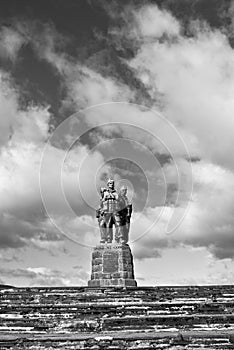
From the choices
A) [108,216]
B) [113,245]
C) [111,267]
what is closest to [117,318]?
[111,267]

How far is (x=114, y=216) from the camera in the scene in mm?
22812

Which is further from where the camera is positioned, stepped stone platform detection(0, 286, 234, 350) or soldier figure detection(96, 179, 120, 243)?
soldier figure detection(96, 179, 120, 243)

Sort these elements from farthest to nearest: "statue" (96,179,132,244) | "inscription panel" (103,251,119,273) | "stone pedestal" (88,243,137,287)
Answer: "statue" (96,179,132,244), "inscription panel" (103,251,119,273), "stone pedestal" (88,243,137,287)

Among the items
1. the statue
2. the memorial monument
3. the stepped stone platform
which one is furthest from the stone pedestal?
the stepped stone platform

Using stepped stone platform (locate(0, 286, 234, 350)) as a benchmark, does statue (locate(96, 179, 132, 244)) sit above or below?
above

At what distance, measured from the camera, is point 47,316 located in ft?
44.4

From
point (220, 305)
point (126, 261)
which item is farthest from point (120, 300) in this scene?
point (126, 261)

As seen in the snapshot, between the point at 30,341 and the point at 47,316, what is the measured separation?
297cm

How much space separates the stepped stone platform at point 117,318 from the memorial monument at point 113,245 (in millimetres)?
5364

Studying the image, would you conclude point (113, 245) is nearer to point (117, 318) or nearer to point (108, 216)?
point (108, 216)

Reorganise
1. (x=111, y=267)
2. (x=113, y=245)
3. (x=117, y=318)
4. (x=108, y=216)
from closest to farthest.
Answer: (x=117, y=318), (x=111, y=267), (x=113, y=245), (x=108, y=216)

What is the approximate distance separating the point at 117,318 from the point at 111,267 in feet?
27.8

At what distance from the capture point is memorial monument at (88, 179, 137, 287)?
850 inches

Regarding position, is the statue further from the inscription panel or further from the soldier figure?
the inscription panel
